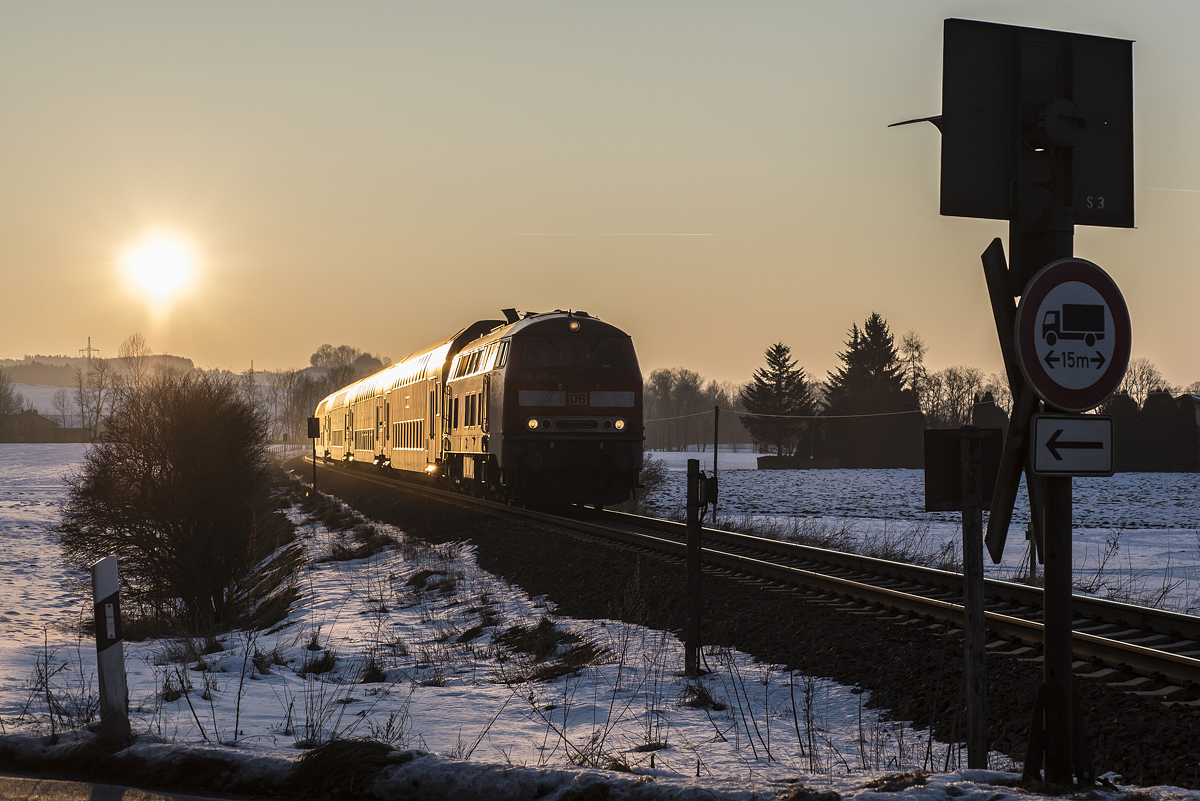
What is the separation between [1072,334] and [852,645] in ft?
14.9

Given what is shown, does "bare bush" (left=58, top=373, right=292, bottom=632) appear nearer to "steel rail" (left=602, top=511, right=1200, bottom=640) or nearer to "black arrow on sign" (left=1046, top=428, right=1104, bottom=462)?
"steel rail" (left=602, top=511, right=1200, bottom=640)

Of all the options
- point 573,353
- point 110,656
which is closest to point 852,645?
point 110,656

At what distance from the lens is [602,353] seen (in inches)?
749

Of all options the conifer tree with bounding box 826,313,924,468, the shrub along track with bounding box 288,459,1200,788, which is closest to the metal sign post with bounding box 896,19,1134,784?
the shrub along track with bounding box 288,459,1200,788

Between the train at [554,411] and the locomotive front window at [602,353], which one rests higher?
the locomotive front window at [602,353]

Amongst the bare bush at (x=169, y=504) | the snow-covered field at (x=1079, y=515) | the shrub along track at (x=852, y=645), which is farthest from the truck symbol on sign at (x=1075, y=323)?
the bare bush at (x=169, y=504)

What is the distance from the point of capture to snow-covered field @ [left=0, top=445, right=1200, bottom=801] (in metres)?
4.36

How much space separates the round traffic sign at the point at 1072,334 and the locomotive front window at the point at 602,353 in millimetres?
15015

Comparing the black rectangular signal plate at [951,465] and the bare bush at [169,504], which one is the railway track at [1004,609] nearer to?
the black rectangular signal plate at [951,465]

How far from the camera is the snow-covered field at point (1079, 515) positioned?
14562 millimetres

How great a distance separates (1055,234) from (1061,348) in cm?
63

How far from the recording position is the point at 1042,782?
385 centimetres

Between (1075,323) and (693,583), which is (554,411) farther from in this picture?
(1075,323)

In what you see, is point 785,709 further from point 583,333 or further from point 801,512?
point 801,512
